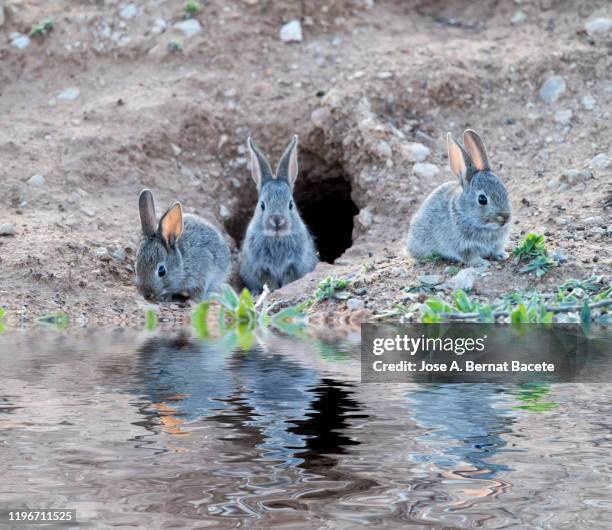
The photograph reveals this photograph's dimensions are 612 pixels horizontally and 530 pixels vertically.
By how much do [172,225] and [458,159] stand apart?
238 cm

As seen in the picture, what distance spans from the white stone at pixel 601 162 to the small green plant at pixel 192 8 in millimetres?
4628

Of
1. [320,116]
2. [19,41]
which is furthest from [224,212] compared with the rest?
[19,41]

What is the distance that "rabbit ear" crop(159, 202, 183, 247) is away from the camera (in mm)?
8180

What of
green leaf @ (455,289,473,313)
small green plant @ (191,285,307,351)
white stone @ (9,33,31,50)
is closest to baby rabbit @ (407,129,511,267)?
green leaf @ (455,289,473,313)

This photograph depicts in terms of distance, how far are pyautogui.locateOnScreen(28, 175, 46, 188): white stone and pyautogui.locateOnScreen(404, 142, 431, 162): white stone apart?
345 centimetres

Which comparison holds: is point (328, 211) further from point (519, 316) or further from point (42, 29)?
point (519, 316)

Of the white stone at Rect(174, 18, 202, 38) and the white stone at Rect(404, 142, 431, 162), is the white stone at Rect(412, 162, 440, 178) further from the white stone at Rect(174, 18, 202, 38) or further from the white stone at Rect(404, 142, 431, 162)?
the white stone at Rect(174, 18, 202, 38)

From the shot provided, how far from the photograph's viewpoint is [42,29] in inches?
436

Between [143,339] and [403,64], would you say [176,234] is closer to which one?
[143,339]

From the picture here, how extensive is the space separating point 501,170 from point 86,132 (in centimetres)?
403

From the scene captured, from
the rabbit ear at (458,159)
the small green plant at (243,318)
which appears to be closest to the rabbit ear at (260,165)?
the rabbit ear at (458,159)

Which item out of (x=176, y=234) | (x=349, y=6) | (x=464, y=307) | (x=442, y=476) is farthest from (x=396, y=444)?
(x=349, y=6)

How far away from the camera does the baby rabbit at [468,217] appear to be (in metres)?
7.54

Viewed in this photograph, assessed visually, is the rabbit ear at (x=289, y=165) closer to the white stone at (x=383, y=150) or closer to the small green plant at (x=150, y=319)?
the white stone at (x=383, y=150)
